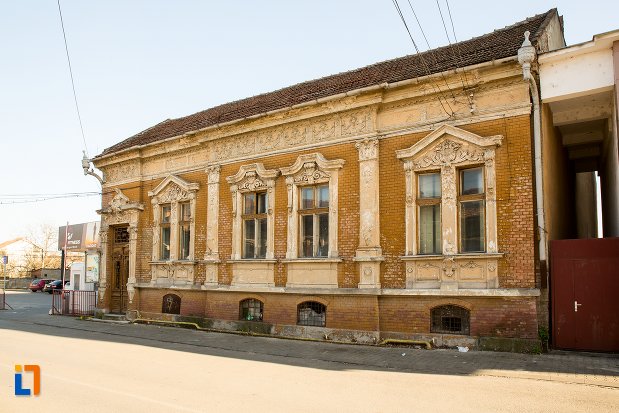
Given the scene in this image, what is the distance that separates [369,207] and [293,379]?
5.63 m

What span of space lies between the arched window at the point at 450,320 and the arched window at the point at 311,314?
10.1 ft

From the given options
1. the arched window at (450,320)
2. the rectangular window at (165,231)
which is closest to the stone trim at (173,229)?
the rectangular window at (165,231)

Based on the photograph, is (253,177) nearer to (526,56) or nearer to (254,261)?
(254,261)

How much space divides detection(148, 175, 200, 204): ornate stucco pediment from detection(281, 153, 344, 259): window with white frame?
4392mm

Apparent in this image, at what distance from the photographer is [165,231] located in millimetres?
19281

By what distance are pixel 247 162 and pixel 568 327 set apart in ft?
32.7

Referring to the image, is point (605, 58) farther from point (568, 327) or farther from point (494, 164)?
point (568, 327)

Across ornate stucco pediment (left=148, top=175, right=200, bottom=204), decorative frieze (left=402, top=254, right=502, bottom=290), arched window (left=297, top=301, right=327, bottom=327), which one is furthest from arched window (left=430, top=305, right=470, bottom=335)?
ornate stucco pediment (left=148, top=175, right=200, bottom=204)

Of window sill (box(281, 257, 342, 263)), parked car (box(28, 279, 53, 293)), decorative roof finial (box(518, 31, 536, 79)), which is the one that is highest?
decorative roof finial (box(518, 31, 536, 79))

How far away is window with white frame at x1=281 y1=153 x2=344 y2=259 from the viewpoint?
46.4 feet

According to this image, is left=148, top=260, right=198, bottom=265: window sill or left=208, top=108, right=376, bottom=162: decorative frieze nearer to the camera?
left=208, top=108, right=376, bottom=162: decorative frieze

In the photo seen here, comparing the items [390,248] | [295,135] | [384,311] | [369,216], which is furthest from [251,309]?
[295,135]

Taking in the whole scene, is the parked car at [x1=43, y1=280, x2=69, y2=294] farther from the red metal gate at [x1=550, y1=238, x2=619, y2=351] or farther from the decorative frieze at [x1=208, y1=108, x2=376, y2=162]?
the red metal gate at [x1=550, y1=238, x2=619, y2=351]

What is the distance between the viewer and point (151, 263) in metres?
19.2
